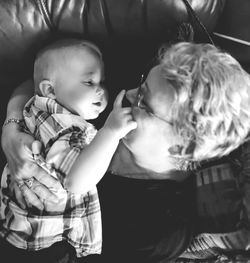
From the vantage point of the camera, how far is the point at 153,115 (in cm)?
116

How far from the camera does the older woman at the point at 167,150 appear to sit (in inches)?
43.0

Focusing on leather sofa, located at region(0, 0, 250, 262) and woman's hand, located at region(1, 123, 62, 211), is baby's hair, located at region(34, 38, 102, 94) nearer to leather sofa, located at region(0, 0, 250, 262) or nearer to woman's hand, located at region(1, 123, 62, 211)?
leather sofa, located at region(0, 0, 250, 262)

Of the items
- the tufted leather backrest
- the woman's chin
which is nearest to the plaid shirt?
the woman's chin

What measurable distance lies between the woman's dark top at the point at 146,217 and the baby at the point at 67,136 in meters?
0.08

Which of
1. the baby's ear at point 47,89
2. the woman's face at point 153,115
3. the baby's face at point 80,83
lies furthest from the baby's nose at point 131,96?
the baby's ear at point 47,89

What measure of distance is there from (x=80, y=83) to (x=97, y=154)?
265mm

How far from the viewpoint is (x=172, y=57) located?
1145mm

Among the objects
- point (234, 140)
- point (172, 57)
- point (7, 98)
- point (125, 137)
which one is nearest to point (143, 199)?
point (125, 137)

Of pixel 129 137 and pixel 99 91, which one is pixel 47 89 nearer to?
pixel 99 91

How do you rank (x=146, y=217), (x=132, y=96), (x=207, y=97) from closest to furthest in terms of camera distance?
(x=207, y=97) → (x=132, y=96) → (x=146, y=217)

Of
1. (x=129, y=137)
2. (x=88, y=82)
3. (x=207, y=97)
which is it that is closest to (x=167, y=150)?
(x=129, y=137)

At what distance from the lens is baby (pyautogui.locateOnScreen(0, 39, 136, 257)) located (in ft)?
3.78

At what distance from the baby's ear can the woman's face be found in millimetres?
248

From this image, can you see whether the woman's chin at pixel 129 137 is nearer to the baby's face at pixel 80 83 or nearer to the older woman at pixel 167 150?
the older woman at pixel 167 150
